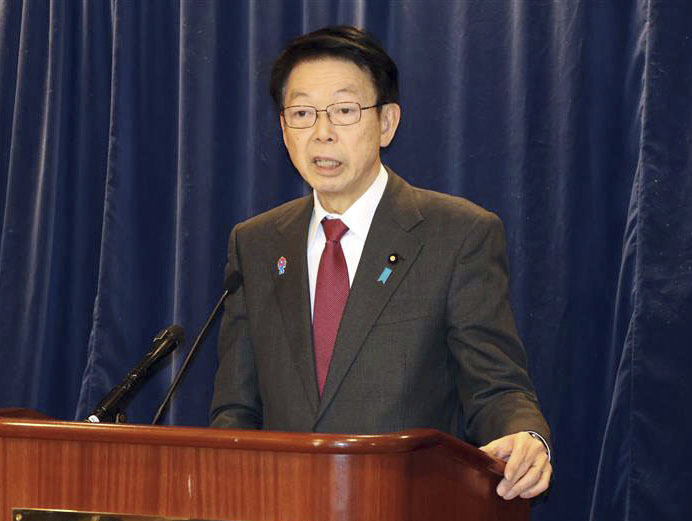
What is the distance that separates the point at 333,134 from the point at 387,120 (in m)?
0.20

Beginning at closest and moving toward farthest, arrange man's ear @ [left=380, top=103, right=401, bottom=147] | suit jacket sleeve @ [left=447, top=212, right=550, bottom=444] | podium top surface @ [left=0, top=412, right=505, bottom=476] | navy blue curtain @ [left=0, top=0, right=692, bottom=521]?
podium top surface @ [left=0, top=412, right=505, bottom=476] → suit jacket sleeve @ [left=447, top=212, right=550, bottom=444] → man's ear @ [left=380, top=103, right=401, bottom=147] → navy blue curtain @ [left=0, top=0, right=692, bottom=521]

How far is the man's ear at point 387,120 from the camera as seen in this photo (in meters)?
2.36

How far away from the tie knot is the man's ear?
0.81 feet

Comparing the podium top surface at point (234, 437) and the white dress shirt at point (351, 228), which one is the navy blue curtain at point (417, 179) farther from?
the podium top surface at point (234, 437)

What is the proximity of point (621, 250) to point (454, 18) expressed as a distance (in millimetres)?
922

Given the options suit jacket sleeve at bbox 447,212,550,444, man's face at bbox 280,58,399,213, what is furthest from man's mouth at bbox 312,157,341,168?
suit jacket sleeve at bbox 447,212,550,444

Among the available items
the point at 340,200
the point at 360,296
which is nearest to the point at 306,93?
the point at 340,200

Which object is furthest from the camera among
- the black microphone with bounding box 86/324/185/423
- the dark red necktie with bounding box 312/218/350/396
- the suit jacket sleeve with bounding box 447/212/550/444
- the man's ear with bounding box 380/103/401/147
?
the man's ear with bounding box 380/103/401/147

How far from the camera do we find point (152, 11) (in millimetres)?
3586

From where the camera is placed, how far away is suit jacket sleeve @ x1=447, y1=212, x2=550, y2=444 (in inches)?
78.8

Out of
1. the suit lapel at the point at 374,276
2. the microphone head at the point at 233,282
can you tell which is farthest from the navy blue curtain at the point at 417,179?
the microphone head at the point at 233,282

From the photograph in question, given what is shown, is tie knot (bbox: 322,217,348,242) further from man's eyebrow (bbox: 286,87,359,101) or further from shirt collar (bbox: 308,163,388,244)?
man's eyebrow (bbox: 286,87,359,101)

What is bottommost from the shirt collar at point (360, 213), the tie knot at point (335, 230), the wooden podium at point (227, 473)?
the wooden podium at point (227, 473)

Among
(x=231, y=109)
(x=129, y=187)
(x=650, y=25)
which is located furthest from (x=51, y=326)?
(x=650, y=25)
